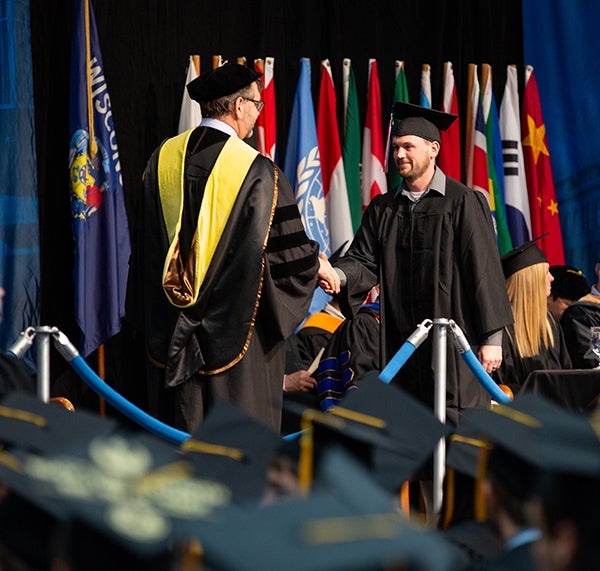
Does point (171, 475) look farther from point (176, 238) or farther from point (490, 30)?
point (490, 30)

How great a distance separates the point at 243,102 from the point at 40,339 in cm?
131

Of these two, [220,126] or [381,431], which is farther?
[220,126]

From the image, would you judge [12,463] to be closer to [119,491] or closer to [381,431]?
[119,491]

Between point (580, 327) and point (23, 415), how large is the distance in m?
4.91

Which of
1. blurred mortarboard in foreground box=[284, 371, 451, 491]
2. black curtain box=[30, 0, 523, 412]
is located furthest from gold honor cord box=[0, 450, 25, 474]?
black curtain box=[30, 0, 523, 412]

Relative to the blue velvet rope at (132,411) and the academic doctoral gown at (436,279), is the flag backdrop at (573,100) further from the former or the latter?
the blue velvet rope at (132,411)

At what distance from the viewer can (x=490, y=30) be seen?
8.06m

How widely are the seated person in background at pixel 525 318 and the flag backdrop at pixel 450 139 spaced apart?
164 cm

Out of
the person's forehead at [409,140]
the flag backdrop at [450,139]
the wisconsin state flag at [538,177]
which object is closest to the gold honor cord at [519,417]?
the person's forehead at [409,140]

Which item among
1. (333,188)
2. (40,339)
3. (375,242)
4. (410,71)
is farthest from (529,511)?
(410,71)

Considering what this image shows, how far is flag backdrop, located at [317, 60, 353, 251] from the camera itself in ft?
24.7

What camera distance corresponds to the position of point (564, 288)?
23.6 ft

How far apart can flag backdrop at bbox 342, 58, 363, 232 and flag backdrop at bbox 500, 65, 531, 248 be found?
109 cm

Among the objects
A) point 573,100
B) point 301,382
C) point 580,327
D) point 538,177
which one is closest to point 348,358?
point 301,382
